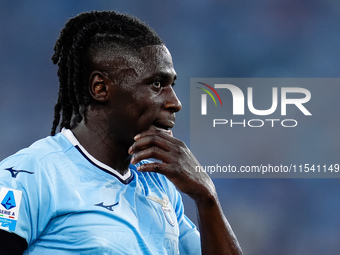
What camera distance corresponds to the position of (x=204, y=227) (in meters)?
2.01

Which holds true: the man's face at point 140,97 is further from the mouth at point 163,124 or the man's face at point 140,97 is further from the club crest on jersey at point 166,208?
the club crest on jersey at point 166,208

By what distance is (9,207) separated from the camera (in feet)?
5.33

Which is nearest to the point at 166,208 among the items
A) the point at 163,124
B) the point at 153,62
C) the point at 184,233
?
the point at 184,233

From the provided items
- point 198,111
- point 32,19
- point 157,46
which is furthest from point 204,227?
point 32,19

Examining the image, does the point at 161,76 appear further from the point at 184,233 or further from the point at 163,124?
the point at 184,233

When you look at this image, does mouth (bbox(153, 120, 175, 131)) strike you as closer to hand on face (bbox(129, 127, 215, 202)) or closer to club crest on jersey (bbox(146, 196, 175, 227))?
hand on face (bbox(129, 127, 215, 202))

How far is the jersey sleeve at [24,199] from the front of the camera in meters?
1.62

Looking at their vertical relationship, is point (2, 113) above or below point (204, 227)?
above

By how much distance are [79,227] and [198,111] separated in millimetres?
3659

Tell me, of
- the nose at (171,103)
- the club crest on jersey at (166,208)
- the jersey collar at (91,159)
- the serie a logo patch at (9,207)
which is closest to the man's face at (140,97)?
the nose at (171,103)

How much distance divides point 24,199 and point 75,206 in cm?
17

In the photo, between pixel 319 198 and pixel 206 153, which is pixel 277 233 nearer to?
pixel 319 198

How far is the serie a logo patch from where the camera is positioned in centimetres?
161

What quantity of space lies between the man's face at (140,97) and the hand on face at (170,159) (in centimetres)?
5
